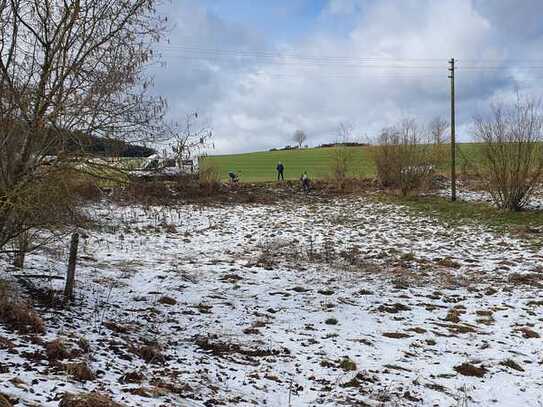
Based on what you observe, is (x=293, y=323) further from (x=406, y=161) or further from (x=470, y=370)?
(x=406, y=161)

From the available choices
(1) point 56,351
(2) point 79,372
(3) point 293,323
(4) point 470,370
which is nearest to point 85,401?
(2) point 79,372

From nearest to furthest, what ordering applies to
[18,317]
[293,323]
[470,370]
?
[18,317]
[470,370]
[293,323]

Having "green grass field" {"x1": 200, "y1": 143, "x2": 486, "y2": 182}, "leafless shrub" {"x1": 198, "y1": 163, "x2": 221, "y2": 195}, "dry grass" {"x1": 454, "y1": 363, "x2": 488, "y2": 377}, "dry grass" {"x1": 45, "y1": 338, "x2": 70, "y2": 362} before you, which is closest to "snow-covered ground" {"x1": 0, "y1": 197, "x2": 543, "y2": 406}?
"dry grass" {"x1": 454, "y1": 363, "x2": 488, "y2": 377}

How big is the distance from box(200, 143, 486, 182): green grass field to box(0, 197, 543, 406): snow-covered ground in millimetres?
11629

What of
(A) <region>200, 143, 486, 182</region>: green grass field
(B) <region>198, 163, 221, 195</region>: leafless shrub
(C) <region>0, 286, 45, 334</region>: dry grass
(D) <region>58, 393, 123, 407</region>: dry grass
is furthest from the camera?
(A) <region>200, 143, 486, 182</region>: green grass field

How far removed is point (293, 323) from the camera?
763 cm

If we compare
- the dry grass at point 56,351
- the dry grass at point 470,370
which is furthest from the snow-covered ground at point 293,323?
the dry grass at point 56,351

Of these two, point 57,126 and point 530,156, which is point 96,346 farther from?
point 530,156

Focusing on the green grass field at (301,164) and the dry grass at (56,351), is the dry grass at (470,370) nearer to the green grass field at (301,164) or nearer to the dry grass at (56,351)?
the dry grass at (56,351)

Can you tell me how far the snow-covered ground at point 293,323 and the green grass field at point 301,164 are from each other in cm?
1163

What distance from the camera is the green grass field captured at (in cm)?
2895

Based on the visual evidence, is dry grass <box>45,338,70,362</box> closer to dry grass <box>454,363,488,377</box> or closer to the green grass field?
dry grass <box>454,363,488,377</box>

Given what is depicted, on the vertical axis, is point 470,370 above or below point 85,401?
below

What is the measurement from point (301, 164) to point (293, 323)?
132 feet
